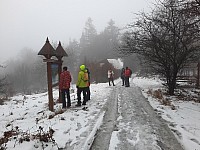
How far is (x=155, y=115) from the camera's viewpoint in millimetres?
7672

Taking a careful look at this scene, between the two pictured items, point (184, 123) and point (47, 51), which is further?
point (47, 51)

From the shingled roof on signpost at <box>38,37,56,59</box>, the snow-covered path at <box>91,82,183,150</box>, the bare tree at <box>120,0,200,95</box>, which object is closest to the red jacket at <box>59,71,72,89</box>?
the shingled roof on signpost at <box>38,37,56,59</box>

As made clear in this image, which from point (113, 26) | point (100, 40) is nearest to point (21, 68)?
point (100, 40)

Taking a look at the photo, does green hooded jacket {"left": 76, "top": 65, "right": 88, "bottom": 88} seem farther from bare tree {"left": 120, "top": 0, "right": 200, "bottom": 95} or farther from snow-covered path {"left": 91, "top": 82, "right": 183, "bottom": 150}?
bare tree {"left": 120, "top": 0, "right": 200, "bottom": 95}

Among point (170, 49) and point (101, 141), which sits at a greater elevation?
point (170, 49)

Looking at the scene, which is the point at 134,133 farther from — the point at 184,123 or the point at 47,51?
the point at 47,51

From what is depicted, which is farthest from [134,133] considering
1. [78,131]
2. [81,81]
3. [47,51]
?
[47,51]

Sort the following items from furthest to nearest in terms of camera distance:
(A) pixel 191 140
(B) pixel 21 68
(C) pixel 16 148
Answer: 1. (B) pixel 21 68
2. (A) pixel 191 140
3. (C) pixel 16 148

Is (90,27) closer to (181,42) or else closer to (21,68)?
(21,68)

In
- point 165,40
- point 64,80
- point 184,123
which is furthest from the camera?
point 165,40

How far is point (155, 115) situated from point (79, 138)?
11.5 ft

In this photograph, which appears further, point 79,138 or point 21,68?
point 21,68

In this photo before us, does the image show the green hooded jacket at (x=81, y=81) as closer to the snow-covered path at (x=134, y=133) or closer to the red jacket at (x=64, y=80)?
the red jacket at (x=64, y=80)

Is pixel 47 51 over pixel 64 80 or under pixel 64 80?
over
